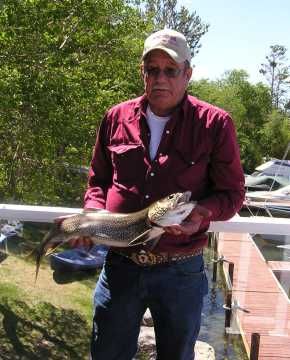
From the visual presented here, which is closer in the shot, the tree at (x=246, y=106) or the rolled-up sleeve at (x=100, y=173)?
the rolled-up sleeve at (x=100, y=173)

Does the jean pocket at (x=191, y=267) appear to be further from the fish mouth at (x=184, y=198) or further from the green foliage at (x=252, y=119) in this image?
the green foliage at (x=252, y=119)

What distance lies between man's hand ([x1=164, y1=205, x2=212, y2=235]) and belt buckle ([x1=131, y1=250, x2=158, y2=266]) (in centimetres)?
17

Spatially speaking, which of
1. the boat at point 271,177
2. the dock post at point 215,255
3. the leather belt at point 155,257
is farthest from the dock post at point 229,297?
the boat at point 271,177

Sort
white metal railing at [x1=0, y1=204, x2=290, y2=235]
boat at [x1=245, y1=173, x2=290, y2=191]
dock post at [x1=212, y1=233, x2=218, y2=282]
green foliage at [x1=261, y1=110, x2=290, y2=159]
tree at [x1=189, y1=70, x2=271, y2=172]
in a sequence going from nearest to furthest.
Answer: white metal railing at [x1=0, y1=204, x2=290, y2=235]
dock post at [x1=212, y1=233, x2=218, y2=282]
boat at [x1=245, y1=173, x2=290, y2=191]
tree at [x1=189, y1=70, x2=271, y2=172]
green foliage at [x1=261, y1=110, x2=290, y2=159]

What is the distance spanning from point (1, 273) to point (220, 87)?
4683 centimetres

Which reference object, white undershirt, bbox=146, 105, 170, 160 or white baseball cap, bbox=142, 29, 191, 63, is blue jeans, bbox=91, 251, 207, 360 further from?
white baseball cap, bbox=142, 29, 191, 63

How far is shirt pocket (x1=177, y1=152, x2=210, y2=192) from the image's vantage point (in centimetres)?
249

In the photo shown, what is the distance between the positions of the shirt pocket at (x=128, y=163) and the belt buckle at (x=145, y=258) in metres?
0.33

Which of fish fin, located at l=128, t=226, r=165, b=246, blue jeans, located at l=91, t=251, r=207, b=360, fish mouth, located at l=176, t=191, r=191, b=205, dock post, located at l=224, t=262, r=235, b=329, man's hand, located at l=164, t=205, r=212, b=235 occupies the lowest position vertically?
dock post, located at l=224, t=262, r=235, b=329

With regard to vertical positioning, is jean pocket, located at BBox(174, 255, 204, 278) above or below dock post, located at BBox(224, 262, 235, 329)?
above

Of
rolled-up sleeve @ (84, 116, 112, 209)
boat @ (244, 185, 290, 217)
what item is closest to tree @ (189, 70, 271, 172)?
boat @ (244, 185, 290, 217)

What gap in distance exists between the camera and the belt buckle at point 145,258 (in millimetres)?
2510

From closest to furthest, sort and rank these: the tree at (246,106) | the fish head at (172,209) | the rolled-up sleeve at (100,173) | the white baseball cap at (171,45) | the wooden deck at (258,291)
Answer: the fish head at (172,209)
the white baseball cap at (171,45)
the rolled-up sleeve at (100,173)
the wooden deck at (258,291)
the tree at (246,106)

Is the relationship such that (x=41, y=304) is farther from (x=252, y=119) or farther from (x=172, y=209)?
(x=252, y=119)
